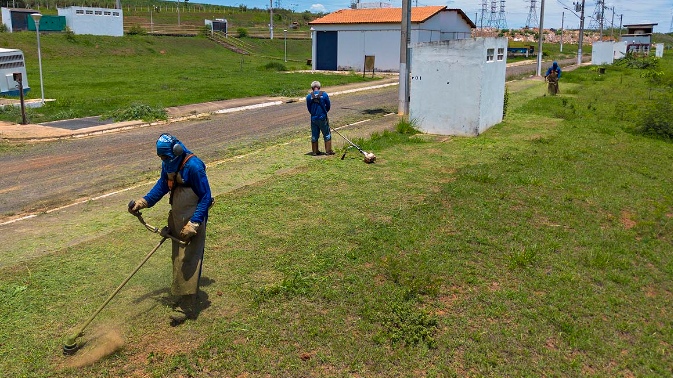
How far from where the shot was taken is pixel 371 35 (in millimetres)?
41344

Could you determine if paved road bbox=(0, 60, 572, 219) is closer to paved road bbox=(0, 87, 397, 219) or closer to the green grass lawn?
paved road bbox=(0, 87, 397, 219)

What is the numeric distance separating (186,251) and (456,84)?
428 inches

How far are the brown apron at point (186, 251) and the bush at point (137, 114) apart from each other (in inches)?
522

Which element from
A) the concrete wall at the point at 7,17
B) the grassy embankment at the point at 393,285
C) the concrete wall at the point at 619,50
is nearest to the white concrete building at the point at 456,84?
the grassy embankment at the point at 393,285

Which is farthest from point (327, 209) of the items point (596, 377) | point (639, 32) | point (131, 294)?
point (639, 32)

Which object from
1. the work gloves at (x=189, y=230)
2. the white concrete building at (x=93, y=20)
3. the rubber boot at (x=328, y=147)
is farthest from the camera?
the white concrete building at (x=93, y=20)

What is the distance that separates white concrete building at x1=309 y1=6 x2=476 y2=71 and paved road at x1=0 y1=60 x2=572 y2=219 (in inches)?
858

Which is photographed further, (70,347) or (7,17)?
(7,17)

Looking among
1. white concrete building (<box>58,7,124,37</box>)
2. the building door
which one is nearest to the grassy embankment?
the building door

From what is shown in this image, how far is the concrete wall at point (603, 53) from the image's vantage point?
2111 inches

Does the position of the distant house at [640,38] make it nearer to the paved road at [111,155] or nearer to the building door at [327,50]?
Answer: the building door at [327,50]

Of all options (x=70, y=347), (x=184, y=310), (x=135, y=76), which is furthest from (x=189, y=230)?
(x=135, y=76)

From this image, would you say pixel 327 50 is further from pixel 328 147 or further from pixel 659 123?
pixel 328 147

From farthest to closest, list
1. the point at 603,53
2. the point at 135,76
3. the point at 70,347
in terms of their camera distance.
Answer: the point at 603,53 < the point at 135,76 < the point at 70,347
